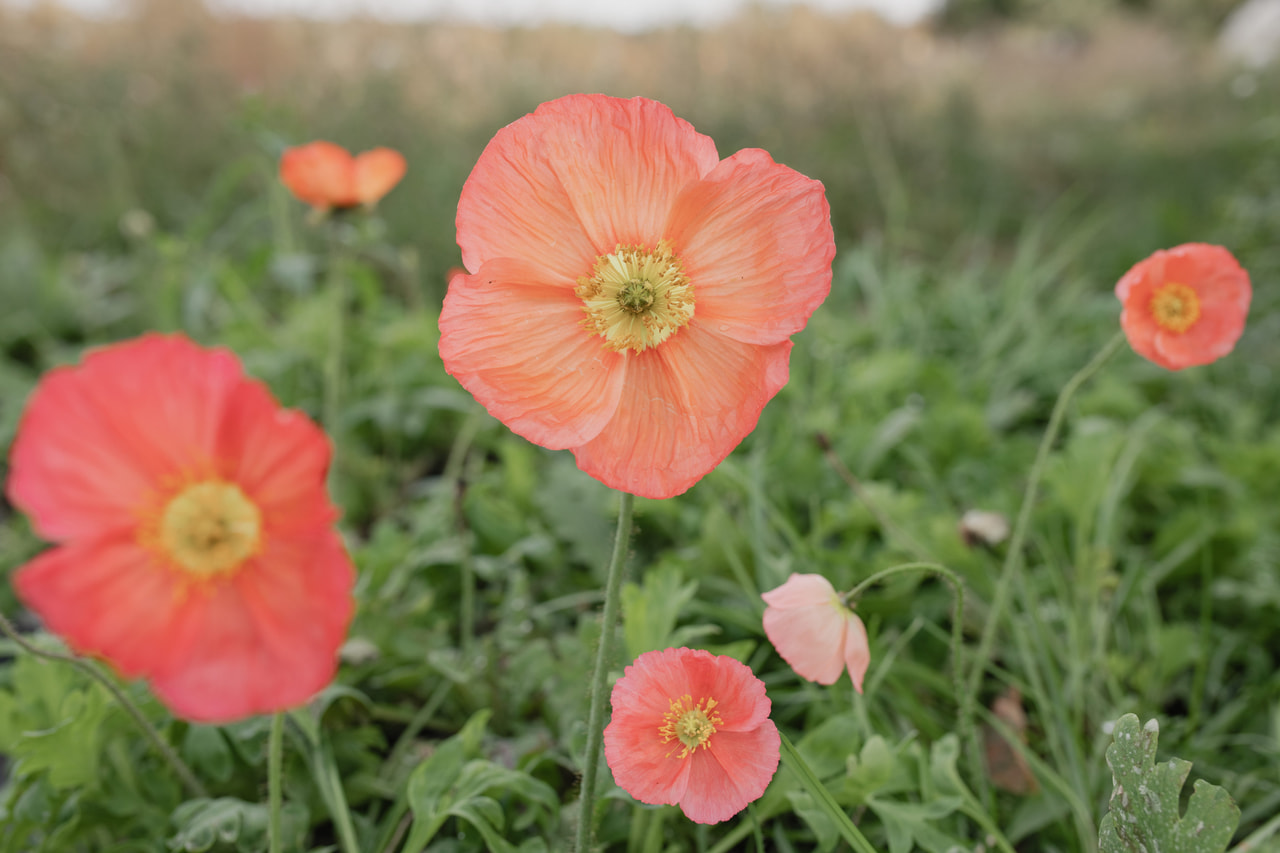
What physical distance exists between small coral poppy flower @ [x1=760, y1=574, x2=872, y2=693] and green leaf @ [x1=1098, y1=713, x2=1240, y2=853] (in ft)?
0.80

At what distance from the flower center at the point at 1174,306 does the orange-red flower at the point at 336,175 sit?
3.79 feet

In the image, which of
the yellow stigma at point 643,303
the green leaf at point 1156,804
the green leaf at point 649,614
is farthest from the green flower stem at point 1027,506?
the yellow stigma at point 643,303

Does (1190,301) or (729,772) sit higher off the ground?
(1190,301)

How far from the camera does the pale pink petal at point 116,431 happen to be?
0.50 meters

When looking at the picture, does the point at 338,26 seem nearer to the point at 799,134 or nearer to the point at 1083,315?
the point at 799,134

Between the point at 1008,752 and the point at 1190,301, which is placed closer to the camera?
the point at 1190,301

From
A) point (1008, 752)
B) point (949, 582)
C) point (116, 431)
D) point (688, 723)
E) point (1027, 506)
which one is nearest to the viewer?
point (116, 431)

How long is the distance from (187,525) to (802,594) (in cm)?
50

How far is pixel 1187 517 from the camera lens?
61.6 inches

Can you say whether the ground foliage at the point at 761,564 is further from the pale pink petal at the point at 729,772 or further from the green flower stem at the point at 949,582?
the pale pink petal at the point at 729,772

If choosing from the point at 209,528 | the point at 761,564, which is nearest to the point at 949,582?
the point at 761,564

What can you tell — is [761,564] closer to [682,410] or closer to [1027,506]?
[1027,506]

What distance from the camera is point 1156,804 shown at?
0.73 m

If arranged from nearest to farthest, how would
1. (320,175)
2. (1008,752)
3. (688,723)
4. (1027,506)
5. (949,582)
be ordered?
(688,723), (949,582), (1027,506), (1008,752), (320,175)
